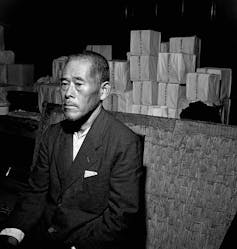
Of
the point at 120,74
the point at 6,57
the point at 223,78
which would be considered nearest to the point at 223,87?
the point at 223,78

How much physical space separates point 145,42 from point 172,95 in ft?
3.01

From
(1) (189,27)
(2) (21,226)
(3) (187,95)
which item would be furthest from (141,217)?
(1) (189,27)

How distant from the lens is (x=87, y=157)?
1.52 m

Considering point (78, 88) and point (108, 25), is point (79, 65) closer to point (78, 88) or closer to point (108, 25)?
point (78, 88)

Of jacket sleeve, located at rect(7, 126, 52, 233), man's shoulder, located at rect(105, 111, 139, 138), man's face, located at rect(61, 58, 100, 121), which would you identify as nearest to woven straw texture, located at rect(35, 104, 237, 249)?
man's shoulder, located at rect(105, 111, 139, 138)

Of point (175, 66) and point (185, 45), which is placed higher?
point (185, 45)

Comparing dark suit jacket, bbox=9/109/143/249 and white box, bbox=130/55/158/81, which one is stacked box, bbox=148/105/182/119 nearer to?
white box, bbox=130/55/158/81

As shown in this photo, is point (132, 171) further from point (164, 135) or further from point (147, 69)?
point (147, 69)

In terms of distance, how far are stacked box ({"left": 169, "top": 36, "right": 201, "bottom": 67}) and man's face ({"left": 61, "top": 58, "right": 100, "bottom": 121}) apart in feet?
12.0

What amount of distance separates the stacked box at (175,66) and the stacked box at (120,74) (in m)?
0.55

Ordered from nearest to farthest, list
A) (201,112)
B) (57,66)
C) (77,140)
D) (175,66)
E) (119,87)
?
(77,140) < (201,112) < (175,66) < (119,87) < (57,66)

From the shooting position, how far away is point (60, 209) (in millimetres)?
1537

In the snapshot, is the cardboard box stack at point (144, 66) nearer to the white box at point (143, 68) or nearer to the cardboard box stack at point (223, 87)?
the white box at point (143, 68)

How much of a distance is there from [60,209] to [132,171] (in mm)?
396
